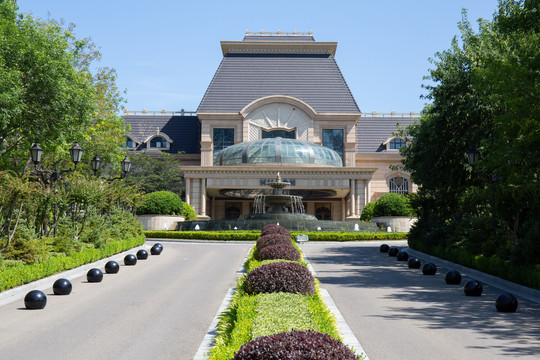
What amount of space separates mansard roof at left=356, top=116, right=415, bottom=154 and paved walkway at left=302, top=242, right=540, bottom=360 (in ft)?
171

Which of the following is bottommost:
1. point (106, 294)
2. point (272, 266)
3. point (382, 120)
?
point (106, 294)

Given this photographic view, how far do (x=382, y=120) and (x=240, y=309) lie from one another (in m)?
67.0

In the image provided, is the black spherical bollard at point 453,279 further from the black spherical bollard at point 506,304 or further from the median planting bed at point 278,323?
the median planting bed at point 278,323

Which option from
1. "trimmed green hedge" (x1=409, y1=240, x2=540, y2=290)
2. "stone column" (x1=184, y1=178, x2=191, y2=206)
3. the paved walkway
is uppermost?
"stone column" (x1=184, y1=178, x2=191, y2=206)

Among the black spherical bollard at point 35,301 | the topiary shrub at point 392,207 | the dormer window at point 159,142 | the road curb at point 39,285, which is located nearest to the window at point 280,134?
the dormer window at point 159,142

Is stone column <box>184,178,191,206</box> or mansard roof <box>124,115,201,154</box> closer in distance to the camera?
stone column <box>184,178,191,206</box>

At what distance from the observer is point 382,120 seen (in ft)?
239

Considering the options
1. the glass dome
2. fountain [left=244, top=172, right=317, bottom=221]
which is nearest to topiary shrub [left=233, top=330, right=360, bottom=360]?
fountain [left=244, top=172, right=317, bottom=221]

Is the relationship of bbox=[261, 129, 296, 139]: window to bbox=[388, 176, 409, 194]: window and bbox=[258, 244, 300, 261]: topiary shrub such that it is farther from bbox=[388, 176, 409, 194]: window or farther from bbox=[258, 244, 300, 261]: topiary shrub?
bbox=[258, 244, 300, 261]: topiary shrub

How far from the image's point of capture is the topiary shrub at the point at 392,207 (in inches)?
1847

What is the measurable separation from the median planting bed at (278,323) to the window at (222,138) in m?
50.5

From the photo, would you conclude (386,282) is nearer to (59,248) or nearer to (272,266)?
(272,266)

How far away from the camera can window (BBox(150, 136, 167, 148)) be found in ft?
227

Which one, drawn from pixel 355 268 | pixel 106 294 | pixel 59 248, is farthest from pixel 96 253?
pixel 355 268
